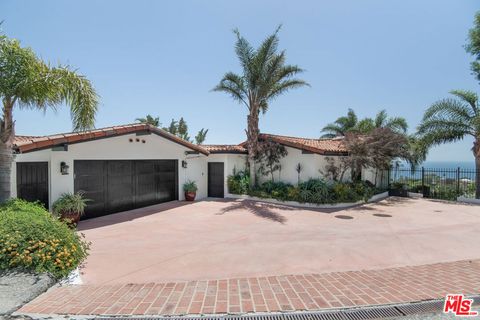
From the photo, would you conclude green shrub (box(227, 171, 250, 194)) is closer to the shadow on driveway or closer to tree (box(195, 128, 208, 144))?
the shadow on driveway

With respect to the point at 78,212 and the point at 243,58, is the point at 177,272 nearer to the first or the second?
the point at 78,212

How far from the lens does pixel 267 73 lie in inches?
596

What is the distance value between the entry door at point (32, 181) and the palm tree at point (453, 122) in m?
20.9

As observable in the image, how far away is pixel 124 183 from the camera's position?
1249 cm

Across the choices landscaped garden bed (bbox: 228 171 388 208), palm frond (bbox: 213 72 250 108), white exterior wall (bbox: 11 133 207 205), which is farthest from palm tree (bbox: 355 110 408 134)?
white exterior wall (bbox: 11 133 207 205)

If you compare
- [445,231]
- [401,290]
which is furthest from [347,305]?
[445,231]

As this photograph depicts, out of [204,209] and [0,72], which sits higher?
[0,72]

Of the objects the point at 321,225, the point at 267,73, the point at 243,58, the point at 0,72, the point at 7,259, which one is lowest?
the point at 321,225

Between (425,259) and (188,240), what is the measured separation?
245 inches

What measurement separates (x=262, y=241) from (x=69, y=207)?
7333 millimetres

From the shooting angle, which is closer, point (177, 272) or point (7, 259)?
point (7, 259)

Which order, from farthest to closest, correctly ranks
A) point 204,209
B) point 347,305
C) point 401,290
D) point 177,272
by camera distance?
point 204,209 < point 177,272 < point 401,290 < point 347,305

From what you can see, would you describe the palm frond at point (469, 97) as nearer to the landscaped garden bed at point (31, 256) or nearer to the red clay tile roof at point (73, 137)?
the red clay tile roof at point (73, 137)

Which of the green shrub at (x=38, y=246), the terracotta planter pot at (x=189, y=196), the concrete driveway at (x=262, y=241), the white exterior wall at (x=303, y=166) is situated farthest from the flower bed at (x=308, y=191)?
the green shrub at (x=38, y=246)
